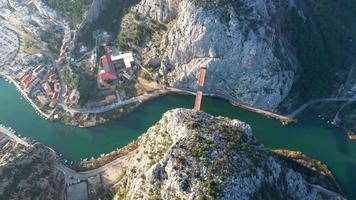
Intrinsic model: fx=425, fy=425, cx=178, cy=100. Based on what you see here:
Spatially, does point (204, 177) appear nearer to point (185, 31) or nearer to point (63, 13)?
point (185, 31)

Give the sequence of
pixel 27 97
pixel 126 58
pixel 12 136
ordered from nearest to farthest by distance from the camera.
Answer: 1. pixel 12 136
2. pixel 27 97
3. pixel 126 58

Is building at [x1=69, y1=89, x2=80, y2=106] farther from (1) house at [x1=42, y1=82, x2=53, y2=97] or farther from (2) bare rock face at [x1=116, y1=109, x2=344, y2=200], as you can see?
(2) bare rock face at [x1=116, y1=109, x2=344, y2=200]

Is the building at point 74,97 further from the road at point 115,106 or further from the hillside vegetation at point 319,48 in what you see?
the hillside vegetation at point 319,48

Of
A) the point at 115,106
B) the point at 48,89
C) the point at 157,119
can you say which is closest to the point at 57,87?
the point at 48,89

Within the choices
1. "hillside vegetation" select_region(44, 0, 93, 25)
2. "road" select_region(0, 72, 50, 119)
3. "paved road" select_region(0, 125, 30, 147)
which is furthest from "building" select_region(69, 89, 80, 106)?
"hillside vegetation" select_region(44, 0, 93, 25)

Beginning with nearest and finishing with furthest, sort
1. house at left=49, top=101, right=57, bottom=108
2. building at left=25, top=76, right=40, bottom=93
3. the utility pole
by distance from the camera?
the utility pole < house at left=49, top=101, right=57, bottom=108 < building at left=25, top=76, right=40, bottom=93

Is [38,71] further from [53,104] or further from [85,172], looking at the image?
[85,172]

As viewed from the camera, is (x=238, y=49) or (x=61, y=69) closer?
(x=238, y=49)
